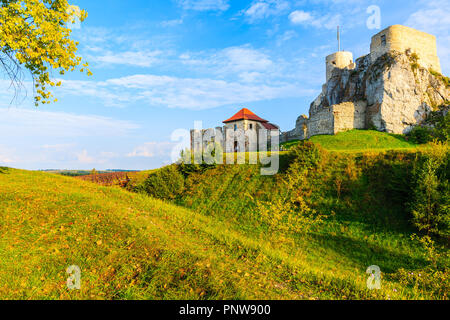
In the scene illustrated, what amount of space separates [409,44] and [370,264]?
5162 centimetres

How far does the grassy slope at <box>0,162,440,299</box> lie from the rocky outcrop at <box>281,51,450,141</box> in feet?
110

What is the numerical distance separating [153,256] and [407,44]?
57.9m

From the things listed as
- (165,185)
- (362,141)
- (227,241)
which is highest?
(362,141)

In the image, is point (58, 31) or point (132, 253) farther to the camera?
point (58, 31)

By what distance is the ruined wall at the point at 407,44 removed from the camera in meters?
43.6

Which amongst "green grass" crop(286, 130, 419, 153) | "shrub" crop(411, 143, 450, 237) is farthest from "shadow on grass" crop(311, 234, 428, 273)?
"green grass" crop(286, 130, 419, 153)

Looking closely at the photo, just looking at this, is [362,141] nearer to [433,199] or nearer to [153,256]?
[433,199]

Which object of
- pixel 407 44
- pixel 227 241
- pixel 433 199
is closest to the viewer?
pixel 227 241

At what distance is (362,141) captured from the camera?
34812 mm

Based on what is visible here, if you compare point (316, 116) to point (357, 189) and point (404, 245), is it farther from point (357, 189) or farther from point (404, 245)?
point (404, 245)

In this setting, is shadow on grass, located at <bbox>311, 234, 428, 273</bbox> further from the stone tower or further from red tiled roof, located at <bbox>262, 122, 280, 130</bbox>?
the stone tower

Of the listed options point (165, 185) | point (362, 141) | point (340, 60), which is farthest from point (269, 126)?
Answer: point (165, 185)

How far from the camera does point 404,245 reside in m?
11.4
